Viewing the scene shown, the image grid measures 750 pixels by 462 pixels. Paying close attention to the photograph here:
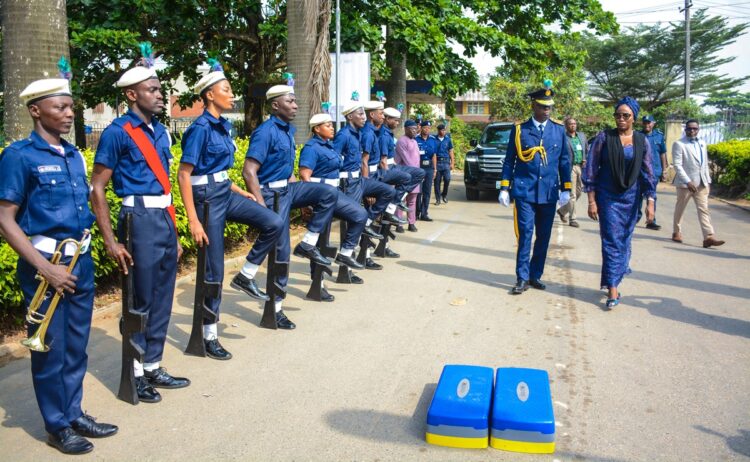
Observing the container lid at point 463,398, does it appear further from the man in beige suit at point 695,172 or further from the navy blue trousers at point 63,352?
the man in beige suit at point 695,172

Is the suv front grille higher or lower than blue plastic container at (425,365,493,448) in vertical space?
higher

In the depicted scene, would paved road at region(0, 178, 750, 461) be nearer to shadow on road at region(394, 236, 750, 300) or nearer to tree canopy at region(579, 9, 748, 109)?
shadow on road at region(394, 236, 750, 300)

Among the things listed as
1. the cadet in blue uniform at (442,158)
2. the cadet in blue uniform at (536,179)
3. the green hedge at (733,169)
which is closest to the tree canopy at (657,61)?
the green hedge at (733,169)

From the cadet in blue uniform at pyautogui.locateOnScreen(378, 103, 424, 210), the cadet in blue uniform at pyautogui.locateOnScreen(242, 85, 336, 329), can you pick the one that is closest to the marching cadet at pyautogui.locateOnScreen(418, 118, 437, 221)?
the cadet in blue uniform at pyautogui.locateOnScreen(378, 103, 424, 210)

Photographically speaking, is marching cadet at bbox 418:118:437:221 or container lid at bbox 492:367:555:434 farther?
marching cadet at bbox 418:118:437:221

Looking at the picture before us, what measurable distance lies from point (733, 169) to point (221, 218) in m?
19.3

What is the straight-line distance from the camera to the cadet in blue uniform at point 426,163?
1519 centimetres

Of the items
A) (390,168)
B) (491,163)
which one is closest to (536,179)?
(390,168)

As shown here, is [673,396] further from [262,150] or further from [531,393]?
[262,150]

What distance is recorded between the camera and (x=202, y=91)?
5.70 metres

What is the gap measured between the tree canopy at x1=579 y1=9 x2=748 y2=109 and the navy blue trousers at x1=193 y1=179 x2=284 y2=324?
49036 millimetres

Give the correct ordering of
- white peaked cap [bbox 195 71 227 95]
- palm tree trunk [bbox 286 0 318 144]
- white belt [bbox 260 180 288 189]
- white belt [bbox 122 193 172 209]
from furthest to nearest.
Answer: palm tree trunk [bbox 286 0 318 144], white belt [bbox 260 180 288 189], white peaked cap [bbox 195 71 227 95], white belt [bbox 122 193 172 209]

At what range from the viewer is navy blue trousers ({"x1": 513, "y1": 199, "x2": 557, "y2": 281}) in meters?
8.49

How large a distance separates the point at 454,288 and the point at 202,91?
4177mm
